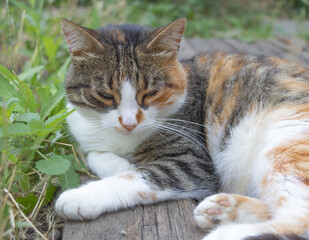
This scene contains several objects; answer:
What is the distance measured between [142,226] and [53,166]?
22.1 inches

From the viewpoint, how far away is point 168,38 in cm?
225

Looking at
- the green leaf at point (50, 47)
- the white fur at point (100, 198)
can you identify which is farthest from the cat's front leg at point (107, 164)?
the green leaf at point (50, 47)

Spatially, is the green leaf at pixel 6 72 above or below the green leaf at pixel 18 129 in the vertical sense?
above

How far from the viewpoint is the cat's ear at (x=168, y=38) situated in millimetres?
2195

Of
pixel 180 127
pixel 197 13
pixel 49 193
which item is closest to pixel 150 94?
pixel 180 127

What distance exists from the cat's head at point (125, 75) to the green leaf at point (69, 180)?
1.22 feet

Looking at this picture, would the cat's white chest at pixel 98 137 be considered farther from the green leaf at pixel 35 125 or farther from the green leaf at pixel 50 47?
the green leaf at pixel 50 47

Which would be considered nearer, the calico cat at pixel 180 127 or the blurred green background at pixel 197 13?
the calico cat at pixel 180 127

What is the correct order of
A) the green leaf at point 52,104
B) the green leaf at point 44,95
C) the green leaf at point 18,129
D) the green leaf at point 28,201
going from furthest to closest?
the green leaf at point 44,95 < the green leaf at point 52,104 < the green leaf at point 28,201 < the green leaf at point 18,129

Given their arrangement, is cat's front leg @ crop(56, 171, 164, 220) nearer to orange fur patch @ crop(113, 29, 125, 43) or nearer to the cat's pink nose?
the cat's pink nose

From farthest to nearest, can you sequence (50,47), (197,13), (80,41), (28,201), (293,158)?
(197,13) < (50,47) < (80,41) < (28,201) < (293,158)

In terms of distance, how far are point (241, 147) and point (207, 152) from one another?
234mm

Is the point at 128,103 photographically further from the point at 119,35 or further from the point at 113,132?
the point at 119,35

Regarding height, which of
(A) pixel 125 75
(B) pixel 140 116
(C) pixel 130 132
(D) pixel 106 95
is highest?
(A) pixel 125 75
